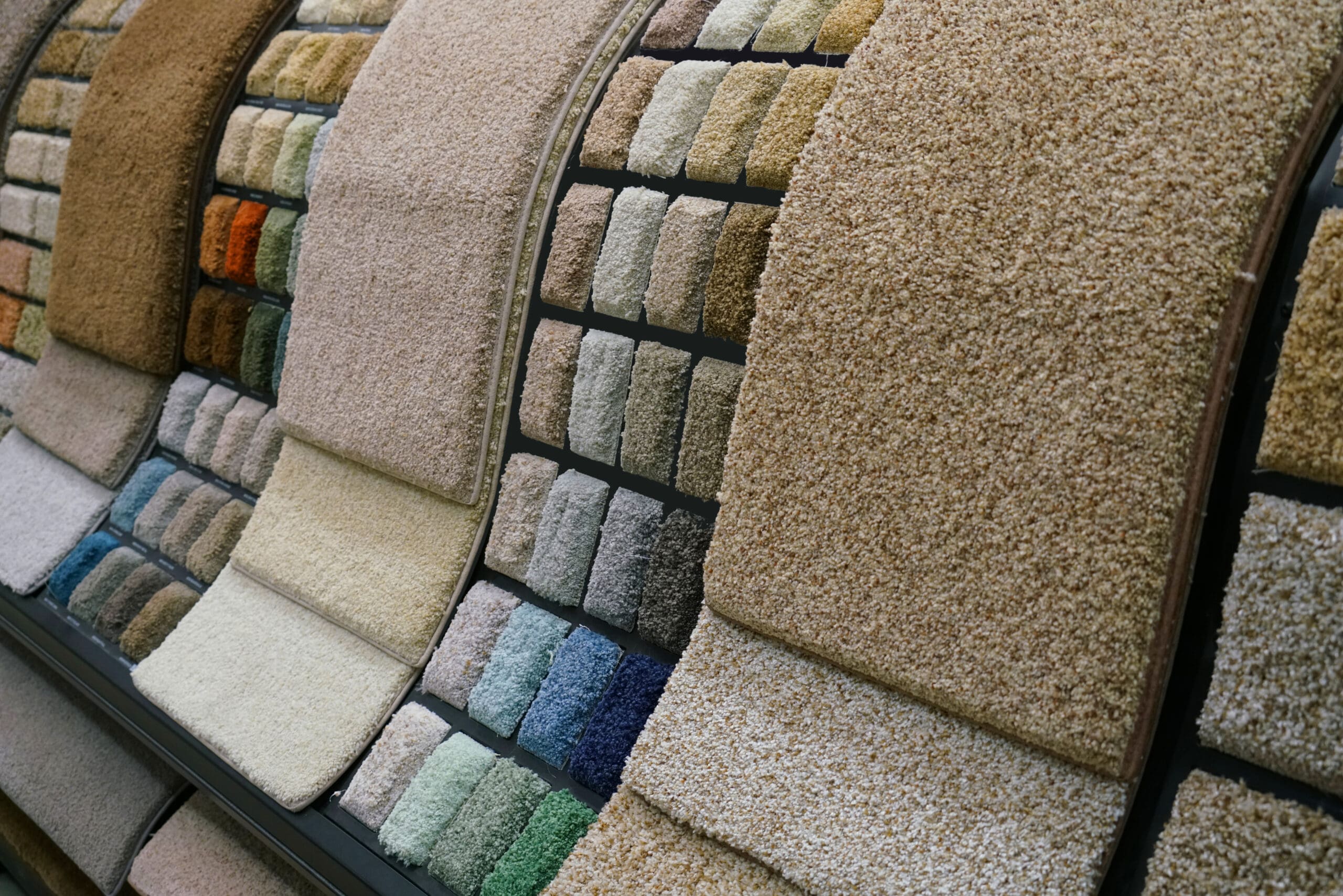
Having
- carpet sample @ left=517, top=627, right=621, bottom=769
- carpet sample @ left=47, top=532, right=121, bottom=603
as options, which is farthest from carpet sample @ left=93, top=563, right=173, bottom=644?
carpet sample @ left=517, top=627, right=621, bottom=769

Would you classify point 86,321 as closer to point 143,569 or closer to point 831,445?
point 143,569

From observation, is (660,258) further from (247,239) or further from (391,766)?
(247,239)

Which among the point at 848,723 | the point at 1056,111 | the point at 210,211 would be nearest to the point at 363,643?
the point at 848,723

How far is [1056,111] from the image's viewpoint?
755mm

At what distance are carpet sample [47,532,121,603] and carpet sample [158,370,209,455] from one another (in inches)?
8.1

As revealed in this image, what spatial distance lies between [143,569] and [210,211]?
0.66 metres

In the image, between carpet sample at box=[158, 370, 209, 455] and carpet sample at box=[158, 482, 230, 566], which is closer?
carpet sample at box=[158, 482, 230, 566]

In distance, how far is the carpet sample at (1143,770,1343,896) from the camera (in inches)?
25.1

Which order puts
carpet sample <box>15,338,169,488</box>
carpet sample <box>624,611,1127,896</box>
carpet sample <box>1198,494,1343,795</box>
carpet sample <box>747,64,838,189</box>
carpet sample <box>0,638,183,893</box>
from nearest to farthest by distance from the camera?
carpet sample <box>1198,494,1343,795</box>, carpet sample <box>624,611,1127,896</box>, carpet sample <box>747,64,838,189</box>, carpet sample <box>0,638,183,893</box>, carpet sample <box>15,338,169,488</box>

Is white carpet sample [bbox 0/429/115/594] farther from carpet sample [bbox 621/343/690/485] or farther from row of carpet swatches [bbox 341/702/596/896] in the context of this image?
carpet sample [bbox 621/343/690/485]

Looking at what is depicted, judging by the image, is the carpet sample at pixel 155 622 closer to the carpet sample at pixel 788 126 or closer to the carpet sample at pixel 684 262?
the carpet sample at pixel 684 262

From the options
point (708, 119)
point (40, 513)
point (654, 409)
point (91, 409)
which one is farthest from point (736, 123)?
point (40, 513)

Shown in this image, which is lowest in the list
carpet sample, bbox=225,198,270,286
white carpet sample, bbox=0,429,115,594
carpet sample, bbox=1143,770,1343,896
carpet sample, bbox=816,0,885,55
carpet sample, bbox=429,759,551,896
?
carpet sample, bbox=429,759,551,896

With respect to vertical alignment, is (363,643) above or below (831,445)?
below
